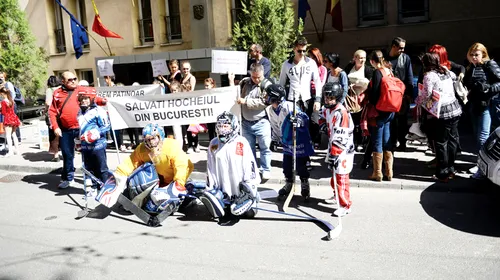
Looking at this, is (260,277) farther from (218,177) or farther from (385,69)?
(385,69)

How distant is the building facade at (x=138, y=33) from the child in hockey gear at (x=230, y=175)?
10465 mm

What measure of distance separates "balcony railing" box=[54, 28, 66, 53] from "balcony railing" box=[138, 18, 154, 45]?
4.55 m

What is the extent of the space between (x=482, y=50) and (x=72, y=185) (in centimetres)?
699

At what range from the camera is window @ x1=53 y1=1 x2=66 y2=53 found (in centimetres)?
2070

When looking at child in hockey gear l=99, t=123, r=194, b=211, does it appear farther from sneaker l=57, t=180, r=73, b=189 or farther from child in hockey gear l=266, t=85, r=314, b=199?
sneaker l=57, t=180, r=73, b=189

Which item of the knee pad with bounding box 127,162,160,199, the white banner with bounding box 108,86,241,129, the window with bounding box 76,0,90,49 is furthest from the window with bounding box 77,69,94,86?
the knee pad with bounding box 127,162,160,199

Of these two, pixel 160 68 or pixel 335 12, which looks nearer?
pixel 160 68

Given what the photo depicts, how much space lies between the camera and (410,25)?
1348cm

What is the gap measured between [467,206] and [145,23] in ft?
50.5

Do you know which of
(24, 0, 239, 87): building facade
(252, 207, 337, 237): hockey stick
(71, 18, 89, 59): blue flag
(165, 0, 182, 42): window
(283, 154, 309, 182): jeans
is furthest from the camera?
(165, 0, 182, 42): window

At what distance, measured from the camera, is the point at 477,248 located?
465 cm

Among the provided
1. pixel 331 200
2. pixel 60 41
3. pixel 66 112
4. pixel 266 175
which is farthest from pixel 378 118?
pixel 60 41

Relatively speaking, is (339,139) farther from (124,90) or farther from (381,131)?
(124,90)

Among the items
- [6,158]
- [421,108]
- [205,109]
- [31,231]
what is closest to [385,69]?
[421,108]
